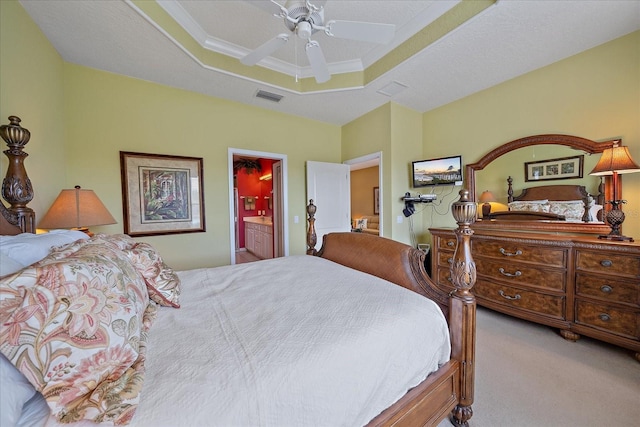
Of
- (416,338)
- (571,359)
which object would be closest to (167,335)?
(416,338)

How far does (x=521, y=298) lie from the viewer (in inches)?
91.1

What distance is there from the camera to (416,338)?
1.05 meters

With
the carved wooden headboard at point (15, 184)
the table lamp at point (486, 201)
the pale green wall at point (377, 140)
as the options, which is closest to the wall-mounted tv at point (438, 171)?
the table lamp at point (486, 201)

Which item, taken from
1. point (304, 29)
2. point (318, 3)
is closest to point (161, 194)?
point (304, 29)

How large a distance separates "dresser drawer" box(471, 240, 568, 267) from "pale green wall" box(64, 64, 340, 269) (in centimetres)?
247

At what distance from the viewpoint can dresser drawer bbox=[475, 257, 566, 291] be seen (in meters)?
2.13

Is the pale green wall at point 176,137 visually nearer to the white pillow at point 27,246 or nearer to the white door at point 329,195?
the white door at point 329,195

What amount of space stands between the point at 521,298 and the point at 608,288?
591 millimetres

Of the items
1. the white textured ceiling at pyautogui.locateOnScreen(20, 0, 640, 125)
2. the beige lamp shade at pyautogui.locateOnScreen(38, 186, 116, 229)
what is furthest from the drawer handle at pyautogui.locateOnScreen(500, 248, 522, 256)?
the beige lamp shade at pyautogui.locateOnScreen(38, 186, 116, 229)

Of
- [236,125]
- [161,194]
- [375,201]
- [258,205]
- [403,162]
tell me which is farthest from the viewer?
[258,205]

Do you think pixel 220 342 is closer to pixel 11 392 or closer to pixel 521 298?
pixel 11 392

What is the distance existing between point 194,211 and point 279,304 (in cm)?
237

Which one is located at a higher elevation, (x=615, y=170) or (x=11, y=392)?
(x=615, y=170)

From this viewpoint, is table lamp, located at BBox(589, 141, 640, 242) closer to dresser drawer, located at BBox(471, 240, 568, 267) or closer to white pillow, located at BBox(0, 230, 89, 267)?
dresser drawer, located at BBox(471, 240, 568, 267)
